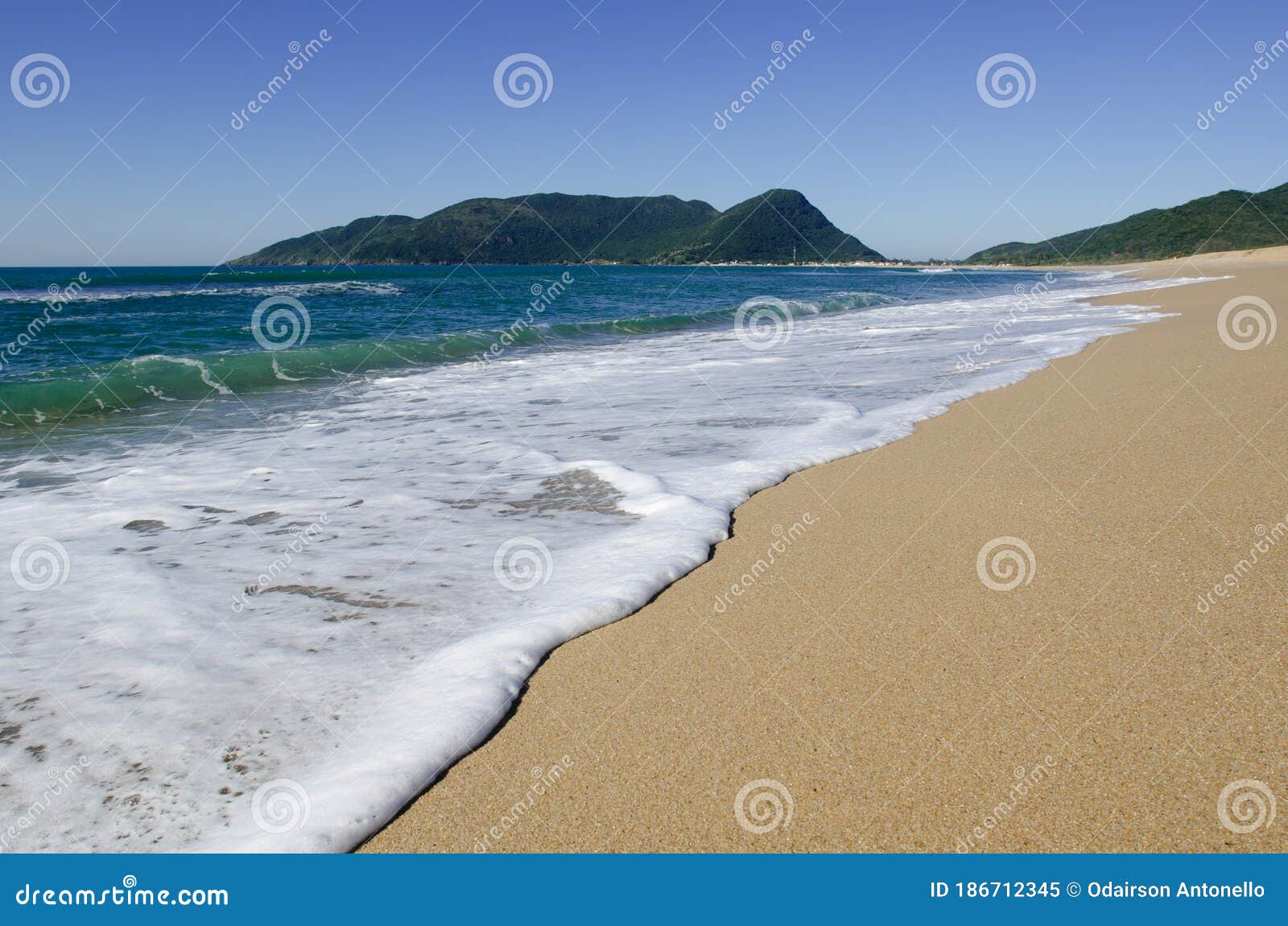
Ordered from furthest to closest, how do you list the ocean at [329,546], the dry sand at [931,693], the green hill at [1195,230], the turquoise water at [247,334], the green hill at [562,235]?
the green hill at [562,235] < the green hill at [1195,230] < the turquoise water at [247,334] < the ocean at [329,546] < the dry sand at [931,693]

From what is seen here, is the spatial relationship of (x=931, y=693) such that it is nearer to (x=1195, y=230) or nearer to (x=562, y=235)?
(x=1195, y=230)

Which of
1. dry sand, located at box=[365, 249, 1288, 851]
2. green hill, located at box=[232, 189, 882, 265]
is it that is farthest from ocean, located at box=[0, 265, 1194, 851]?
green hill, located at box=[232, 189, 882, 265]

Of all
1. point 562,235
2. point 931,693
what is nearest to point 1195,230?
point 562,235

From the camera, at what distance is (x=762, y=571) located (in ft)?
12.7

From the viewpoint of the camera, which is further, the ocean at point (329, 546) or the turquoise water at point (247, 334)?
the turquoise water at point (247, 334)

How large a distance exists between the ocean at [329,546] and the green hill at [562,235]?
104003 millimetres

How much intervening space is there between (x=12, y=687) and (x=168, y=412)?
7.87 m

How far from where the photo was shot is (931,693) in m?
2.72

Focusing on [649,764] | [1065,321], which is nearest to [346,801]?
[649,764]

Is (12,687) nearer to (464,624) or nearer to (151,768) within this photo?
(151,768)

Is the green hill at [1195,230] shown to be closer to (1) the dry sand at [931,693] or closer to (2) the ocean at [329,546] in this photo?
(2) the ocean at [329,546]

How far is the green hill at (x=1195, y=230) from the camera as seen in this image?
2886 inches

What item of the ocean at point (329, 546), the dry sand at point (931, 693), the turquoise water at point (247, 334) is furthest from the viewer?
the turquoise water at point (247, 334)

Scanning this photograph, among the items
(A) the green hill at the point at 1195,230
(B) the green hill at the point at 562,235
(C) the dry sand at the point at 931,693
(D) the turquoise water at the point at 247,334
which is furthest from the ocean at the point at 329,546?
(B) the green hill at the point at 562,235
